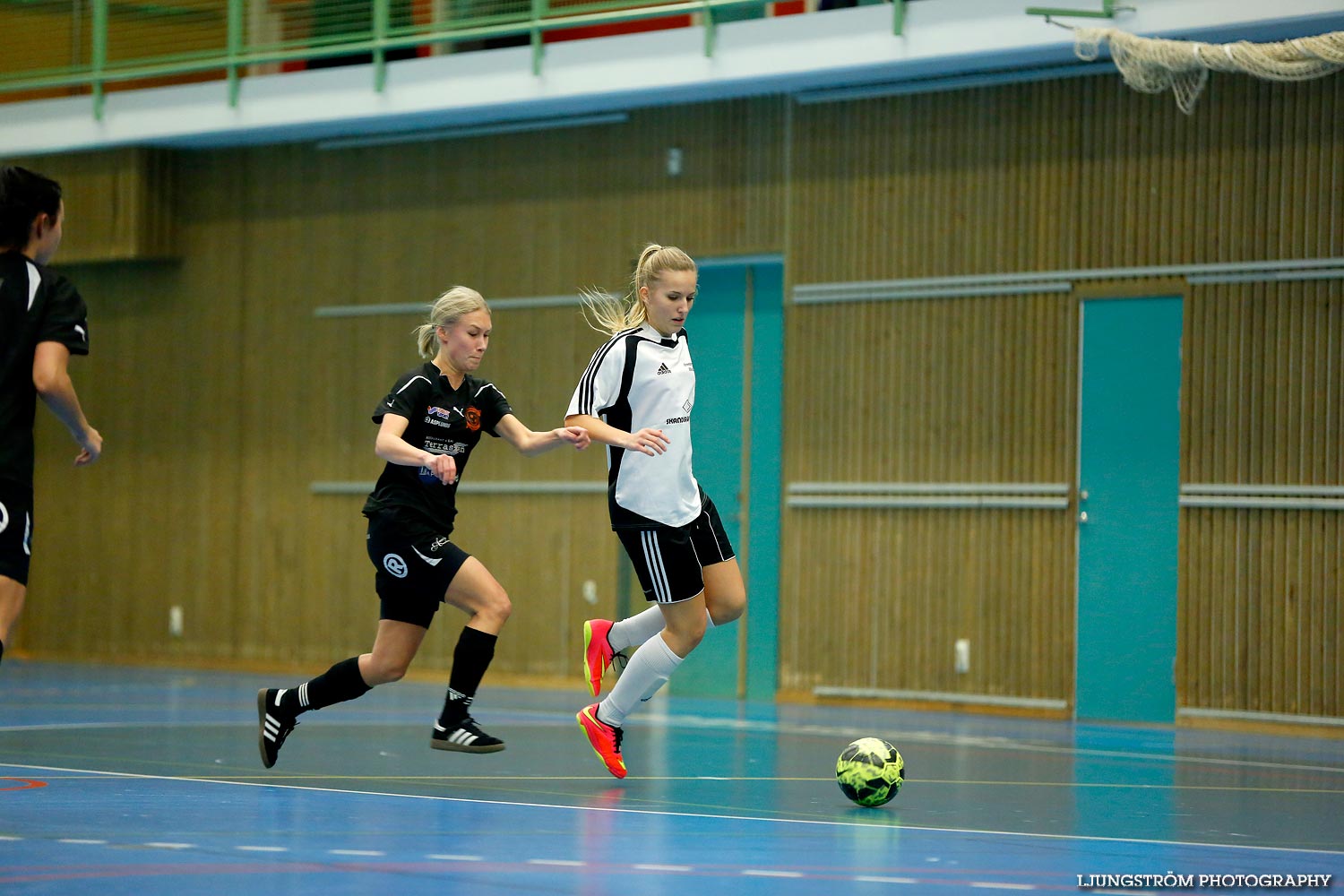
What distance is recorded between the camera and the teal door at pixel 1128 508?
35.9ft

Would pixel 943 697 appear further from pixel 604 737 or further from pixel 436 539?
pixel 436 539

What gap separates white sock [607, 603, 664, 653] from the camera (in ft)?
22.0

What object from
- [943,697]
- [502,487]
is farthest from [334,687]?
[502,487]

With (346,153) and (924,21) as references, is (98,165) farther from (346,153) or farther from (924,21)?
(924,21)

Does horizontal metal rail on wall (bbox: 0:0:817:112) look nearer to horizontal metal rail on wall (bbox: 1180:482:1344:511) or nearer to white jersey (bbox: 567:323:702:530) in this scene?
horizontal metal rail on wall (bbox: 1180:482:1344:511)

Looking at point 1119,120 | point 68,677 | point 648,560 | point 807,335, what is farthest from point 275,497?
point 648,560

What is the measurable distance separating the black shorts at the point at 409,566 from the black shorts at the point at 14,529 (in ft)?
4.95

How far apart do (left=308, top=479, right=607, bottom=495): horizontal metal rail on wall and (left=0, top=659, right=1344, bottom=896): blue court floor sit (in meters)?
3.62

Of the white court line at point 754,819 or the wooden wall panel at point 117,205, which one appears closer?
the white court line at point 754,819

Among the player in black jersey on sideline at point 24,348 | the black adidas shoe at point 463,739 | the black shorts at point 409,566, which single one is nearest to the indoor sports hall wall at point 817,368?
the black adidas shoe at point 463,739

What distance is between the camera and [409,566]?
20.2 feet

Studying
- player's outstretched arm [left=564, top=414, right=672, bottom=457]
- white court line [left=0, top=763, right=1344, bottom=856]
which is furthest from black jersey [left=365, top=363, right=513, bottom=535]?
white court line [left=0, top=763, right=1344, bottom=856]

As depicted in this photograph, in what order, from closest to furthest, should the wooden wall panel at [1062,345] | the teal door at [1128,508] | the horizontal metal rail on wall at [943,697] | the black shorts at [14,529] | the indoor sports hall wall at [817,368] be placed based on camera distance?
1. the black shorts at [14,529]
2. the wooden wall panel at [1062,345]
3. the indoor sports hall wall at [817,368]
4. the teal door at [1128,508]
5. the horizontal metal rail on wall at [943,697]

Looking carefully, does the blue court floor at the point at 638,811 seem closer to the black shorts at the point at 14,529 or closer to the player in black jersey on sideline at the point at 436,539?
the player in black jersey on sideline at the point at 436,539
